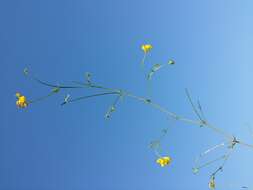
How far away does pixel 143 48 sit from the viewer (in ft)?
8.53

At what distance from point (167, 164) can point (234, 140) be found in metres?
0.39

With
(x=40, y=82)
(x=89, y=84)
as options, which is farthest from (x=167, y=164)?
(x=40, y=82)

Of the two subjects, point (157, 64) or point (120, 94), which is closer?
point (120, 94)

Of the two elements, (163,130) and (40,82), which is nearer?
(40,82)

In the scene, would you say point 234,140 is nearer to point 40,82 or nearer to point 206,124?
point 206,124

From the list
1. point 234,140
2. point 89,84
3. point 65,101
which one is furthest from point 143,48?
point 234,140

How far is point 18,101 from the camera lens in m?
2.51

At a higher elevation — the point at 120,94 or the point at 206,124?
the point at 120,94

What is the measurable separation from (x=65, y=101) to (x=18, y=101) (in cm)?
29

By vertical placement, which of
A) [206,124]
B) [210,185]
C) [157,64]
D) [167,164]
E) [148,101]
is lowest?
[210,185]

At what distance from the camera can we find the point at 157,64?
2715mm

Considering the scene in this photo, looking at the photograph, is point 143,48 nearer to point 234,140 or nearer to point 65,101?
point 65,101

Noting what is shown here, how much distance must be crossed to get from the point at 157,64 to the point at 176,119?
400mm

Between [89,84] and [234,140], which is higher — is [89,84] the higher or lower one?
the higher one
